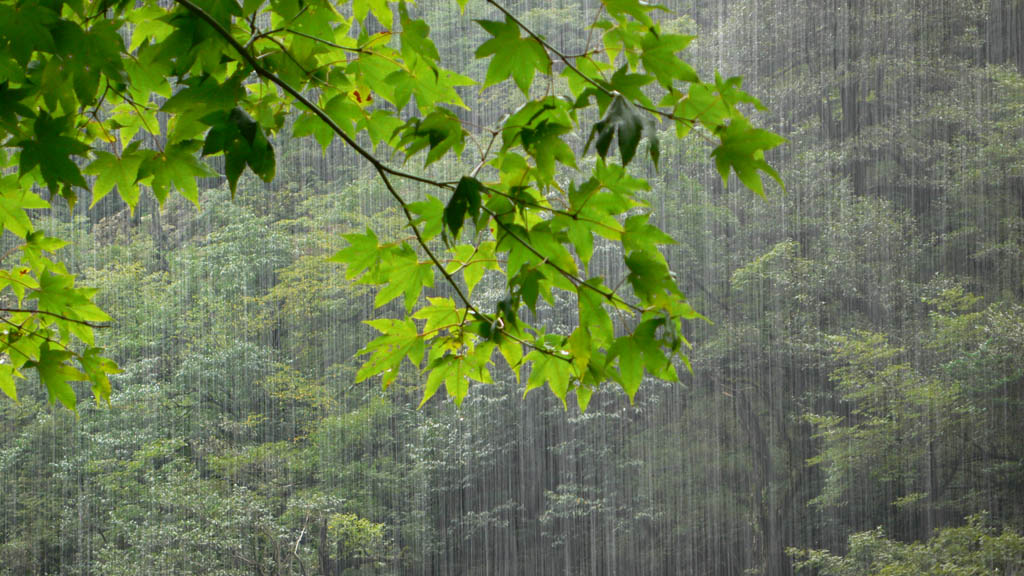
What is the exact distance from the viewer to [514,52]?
2.33 ft

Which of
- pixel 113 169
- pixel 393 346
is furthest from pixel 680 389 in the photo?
pixel 113 169

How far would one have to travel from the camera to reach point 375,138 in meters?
0.93

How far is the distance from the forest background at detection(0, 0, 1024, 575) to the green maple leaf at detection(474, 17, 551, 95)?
6409 mm

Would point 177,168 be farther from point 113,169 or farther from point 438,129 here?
point 438,129

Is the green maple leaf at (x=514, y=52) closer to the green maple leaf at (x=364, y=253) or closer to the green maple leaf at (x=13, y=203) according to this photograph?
the green maple leaf at (x=364, y=253)

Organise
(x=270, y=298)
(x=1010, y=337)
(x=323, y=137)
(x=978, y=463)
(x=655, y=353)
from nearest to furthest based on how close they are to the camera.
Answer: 1. (x=655, y=353)
2. (x=323, y=137)
3. (x=1010, y=337)
4. (x=978, y=463)
5. (x=270, y=298)

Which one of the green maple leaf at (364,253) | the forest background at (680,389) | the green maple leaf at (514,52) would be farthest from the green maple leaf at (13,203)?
the forest background at (680,389)

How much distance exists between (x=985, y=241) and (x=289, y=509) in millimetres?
6163

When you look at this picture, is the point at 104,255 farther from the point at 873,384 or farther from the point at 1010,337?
the point at 1010,337

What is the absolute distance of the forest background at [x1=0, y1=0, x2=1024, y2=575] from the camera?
22.8 feet

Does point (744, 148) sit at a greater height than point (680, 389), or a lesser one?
lesser

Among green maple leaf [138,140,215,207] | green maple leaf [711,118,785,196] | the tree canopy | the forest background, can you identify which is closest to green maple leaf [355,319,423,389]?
the tree canopy

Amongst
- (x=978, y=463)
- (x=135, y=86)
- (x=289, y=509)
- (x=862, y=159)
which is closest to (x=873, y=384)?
(x=978, y=463)

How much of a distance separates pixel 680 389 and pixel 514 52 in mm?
7646
